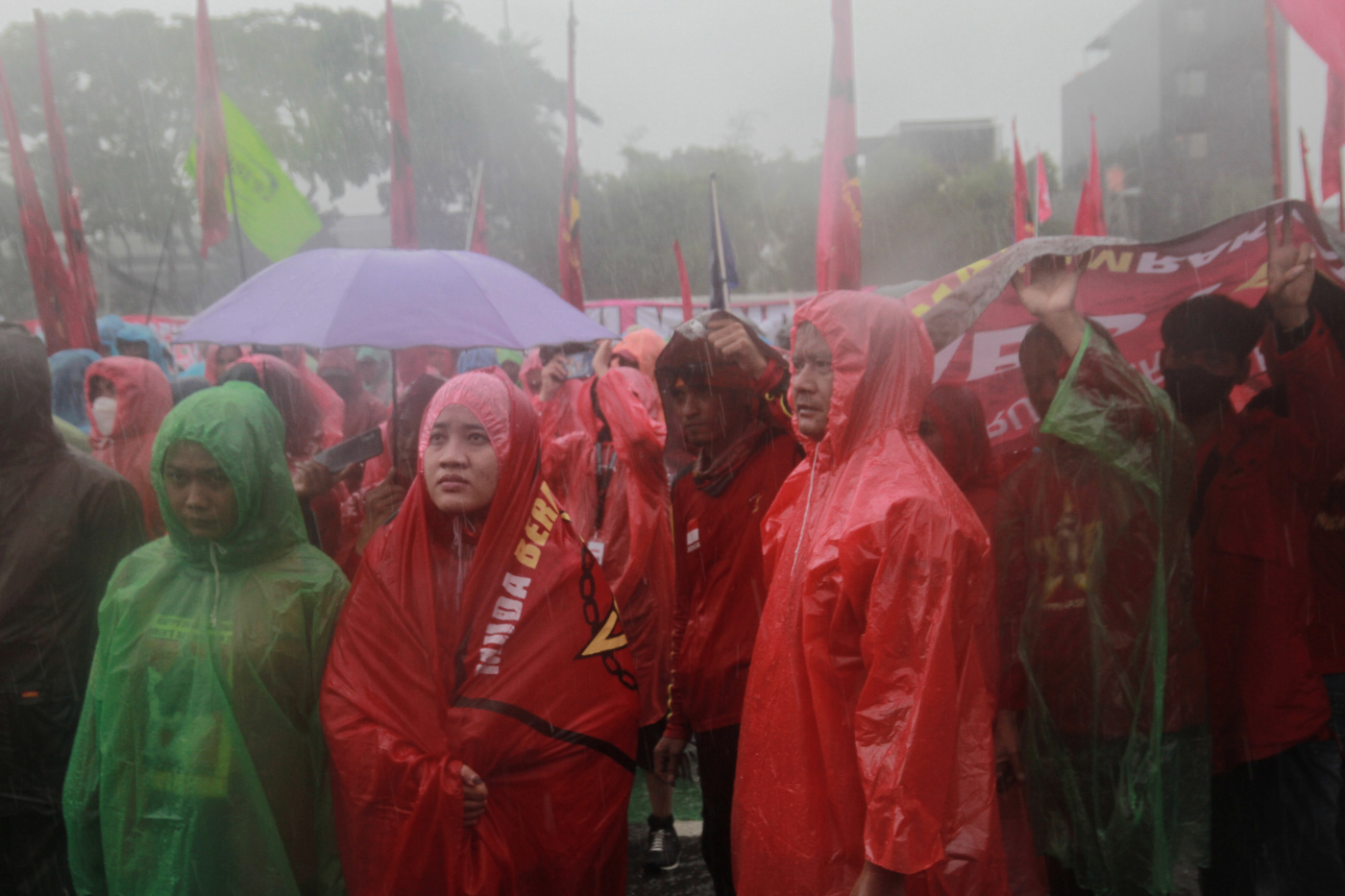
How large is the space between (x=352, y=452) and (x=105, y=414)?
1.75m

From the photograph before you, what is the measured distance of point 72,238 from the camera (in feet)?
20.9

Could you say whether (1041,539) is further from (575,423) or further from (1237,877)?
(575,423)

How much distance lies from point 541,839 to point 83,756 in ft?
3.99

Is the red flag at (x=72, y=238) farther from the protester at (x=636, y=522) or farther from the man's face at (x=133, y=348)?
the protester at (x=636, y=522)

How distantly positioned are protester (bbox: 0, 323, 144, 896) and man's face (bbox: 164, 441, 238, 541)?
67 cm

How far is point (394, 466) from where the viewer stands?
349 cm

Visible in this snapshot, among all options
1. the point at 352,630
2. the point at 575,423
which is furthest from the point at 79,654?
the point at 575,423

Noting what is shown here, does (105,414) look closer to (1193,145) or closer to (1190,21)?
(1193,145)

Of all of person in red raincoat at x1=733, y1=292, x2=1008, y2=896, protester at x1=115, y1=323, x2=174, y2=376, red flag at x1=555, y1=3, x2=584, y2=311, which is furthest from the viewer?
protester at x1=115, y1=323, x2=174, y2=376

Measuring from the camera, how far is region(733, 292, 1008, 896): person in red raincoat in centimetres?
189

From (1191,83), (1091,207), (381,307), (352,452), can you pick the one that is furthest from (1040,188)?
(1191,83)

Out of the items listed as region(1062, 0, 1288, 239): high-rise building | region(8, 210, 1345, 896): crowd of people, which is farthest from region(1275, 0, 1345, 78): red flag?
region(1062, 0, 1288, 239): high-rise building

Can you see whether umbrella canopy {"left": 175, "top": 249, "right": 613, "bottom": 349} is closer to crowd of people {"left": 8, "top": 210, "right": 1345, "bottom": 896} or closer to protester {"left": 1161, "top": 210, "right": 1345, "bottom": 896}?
crowd of people {"left": 8, "top": 210, "right": 1345, "bottom": 896}

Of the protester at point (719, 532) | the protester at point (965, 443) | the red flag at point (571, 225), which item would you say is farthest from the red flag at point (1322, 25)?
the red flag at point (571, 225)
